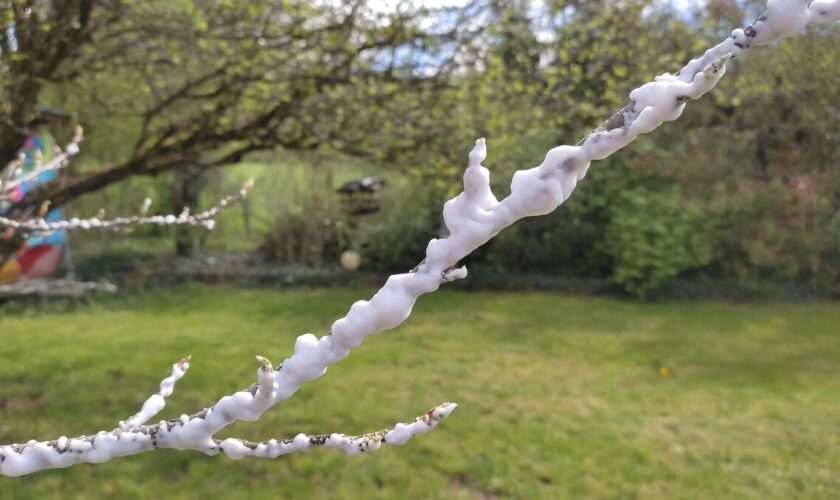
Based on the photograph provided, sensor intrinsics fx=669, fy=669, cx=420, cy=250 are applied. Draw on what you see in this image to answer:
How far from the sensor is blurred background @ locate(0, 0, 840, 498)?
4055mm

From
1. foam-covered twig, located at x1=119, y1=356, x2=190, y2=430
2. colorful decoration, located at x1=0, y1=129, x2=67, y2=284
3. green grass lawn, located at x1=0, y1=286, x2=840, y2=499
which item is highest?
colorful decoration, located at x1=0, y1=129, x2=67, y2=284

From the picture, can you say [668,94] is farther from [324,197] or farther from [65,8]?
[324,197]

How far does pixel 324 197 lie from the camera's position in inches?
440

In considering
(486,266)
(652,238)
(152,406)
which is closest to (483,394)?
(152,406)

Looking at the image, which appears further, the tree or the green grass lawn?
the tree

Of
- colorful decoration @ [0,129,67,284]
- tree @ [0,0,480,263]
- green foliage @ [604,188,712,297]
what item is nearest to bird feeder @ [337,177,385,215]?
green foliage @ [604,188,712,297]

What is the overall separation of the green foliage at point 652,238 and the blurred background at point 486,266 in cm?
4

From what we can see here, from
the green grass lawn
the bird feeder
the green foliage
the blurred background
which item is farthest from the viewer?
the bird feeder

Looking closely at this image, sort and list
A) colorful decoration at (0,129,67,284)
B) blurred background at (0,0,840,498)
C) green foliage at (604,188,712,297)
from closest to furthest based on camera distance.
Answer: blurred background at (0,0,840,498)
green foliage at (604,188,712,297)
colorful decoration at (0,129,67,284)

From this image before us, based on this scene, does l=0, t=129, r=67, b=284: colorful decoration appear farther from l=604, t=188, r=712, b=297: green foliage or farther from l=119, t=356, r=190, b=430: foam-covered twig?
l=119, t=356, r=190, b=430: foam-covered twig

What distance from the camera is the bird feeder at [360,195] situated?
30.6ft

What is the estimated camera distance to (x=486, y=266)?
10.1 metres

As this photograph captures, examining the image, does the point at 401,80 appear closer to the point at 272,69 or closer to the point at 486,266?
the point at 272,69

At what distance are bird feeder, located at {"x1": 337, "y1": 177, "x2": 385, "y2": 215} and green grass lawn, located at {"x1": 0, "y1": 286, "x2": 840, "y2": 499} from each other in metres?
1.42
